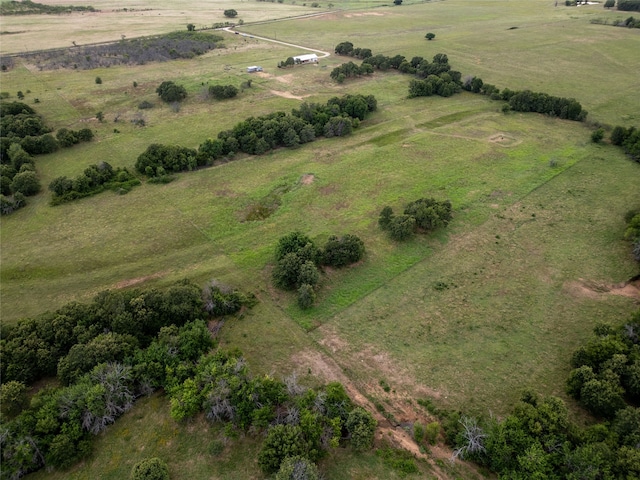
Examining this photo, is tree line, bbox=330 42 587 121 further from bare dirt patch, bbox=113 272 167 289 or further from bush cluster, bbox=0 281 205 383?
bush cluster, bbox=0 281 205 383

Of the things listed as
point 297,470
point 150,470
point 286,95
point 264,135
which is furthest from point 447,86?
point 150,470

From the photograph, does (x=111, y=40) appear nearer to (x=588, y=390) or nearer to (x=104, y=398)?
(x=104, y=398)

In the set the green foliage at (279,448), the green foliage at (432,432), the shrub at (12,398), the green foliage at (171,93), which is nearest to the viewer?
the green foliage at (279,448)

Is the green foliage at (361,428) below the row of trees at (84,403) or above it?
below

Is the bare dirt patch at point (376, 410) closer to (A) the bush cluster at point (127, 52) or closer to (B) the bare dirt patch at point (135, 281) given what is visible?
(B) the bare dirt patch at point (135, 281)

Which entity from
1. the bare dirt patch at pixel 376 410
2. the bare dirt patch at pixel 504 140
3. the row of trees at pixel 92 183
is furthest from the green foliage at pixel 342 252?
the bare dirt patch at pixel 504 140

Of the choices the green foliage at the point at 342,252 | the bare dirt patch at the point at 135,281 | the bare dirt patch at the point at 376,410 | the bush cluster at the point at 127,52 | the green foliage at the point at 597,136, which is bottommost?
the bare dirt patch at the point at 376,410

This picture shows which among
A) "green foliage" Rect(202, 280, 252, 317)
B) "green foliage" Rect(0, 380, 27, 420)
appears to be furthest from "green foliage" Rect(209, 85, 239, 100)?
"green foliage" Rect(0, 380, 27, 420)
